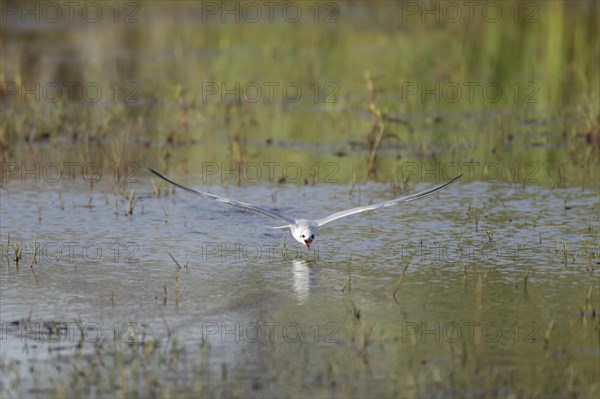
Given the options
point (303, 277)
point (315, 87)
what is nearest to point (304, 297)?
point (303, 277)

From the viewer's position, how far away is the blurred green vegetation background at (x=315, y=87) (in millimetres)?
13805

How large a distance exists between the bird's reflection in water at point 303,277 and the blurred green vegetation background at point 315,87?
3.21 metres

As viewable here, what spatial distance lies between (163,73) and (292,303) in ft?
38.4

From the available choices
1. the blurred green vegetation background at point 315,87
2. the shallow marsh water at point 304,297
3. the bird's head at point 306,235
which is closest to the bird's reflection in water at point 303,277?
the shallow marsh water at point 304,297

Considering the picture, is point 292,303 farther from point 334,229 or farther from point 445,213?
point 445,213

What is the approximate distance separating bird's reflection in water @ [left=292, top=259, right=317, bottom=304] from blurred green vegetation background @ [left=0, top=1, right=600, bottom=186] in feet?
10.5

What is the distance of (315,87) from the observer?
58.2 ft

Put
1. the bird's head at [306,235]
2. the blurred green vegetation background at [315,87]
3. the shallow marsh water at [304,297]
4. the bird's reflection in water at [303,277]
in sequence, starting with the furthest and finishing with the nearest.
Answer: the blurred green vegetation background at [315,87] → the bird's head at [306,235] → the bird's reflection in water at [303,277] → the shallow marsh water at [304,297]

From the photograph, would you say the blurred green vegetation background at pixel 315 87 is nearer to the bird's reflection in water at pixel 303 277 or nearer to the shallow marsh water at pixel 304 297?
the shallow marsh water at pixel 304 297

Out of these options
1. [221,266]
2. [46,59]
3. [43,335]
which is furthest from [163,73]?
[43,335]

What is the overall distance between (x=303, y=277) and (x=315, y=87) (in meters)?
9.33

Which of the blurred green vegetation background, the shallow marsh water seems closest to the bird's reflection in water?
the shallow marsh water

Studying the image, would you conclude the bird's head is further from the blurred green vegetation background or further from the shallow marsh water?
the blurred green vegetation background

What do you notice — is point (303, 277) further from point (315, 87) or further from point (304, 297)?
point (315, 87)
